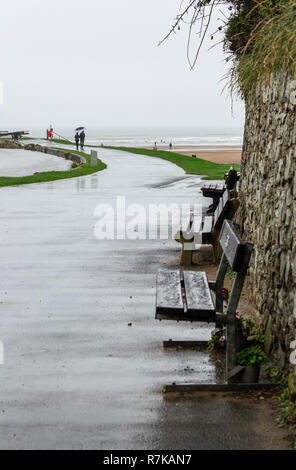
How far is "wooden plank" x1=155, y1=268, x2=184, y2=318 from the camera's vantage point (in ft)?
17.5

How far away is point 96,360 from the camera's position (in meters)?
5.91

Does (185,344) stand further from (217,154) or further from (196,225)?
(217,154)

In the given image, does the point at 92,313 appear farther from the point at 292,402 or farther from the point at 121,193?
the point at 121,193

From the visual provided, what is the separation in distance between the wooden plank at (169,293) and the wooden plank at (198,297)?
2.5 inches

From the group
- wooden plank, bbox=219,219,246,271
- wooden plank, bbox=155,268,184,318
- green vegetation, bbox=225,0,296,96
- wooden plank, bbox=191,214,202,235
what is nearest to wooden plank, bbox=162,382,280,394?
wooden plank, bbox=155,268,184,318

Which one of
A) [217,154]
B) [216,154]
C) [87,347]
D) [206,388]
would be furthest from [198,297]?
[217,154]

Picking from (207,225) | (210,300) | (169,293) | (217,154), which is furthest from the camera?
(217,154)

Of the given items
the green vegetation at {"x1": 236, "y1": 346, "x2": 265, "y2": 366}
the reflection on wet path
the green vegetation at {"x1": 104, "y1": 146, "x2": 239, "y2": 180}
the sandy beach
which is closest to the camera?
the reflection on wet path

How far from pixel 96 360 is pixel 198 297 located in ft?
3.20

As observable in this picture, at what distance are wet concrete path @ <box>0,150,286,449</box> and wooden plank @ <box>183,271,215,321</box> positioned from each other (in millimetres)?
539

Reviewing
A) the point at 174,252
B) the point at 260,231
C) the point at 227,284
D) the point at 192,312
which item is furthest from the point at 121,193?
the point at 192,312

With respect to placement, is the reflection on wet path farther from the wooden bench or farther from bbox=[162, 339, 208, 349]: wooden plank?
the wooden bench

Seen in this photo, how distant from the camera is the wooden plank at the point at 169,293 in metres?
5.32

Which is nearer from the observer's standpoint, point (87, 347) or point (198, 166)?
point (87, 347)
